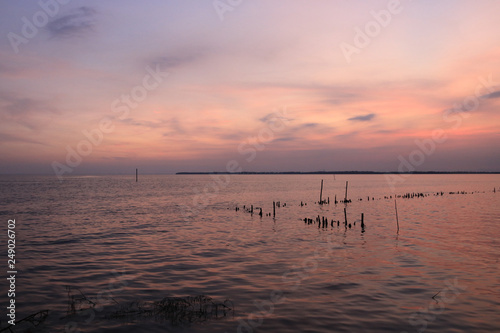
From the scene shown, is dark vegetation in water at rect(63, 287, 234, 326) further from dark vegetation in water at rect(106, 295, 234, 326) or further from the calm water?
the calm water

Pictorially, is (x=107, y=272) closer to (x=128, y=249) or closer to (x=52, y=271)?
(x=52, y=271)

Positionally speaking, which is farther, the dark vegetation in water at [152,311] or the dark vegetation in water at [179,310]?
the dark vegetation in water at [179,310]

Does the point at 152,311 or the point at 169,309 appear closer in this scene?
the point at 152,311

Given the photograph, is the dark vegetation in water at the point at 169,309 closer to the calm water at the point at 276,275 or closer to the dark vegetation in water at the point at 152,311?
the dark vegetation in water at the point at 152,311

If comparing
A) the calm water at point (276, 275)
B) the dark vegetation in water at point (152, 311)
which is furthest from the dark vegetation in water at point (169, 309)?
the calm water at point (276, 275)

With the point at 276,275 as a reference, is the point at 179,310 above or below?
above

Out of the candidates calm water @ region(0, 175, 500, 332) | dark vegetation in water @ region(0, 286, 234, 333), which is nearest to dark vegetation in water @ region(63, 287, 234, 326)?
dark vegetation in water @ region(0, 286, 234, 333)

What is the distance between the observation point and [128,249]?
24.5 meters

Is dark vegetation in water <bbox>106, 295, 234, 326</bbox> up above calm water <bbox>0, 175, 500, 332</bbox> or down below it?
above

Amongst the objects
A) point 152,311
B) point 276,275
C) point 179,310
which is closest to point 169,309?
point 179,310

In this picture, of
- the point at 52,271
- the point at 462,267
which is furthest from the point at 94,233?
the point at 462,267

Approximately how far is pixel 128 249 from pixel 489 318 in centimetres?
2116

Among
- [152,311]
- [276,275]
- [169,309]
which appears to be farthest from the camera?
[276,275]

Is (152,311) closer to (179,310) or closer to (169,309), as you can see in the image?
(169,309)
